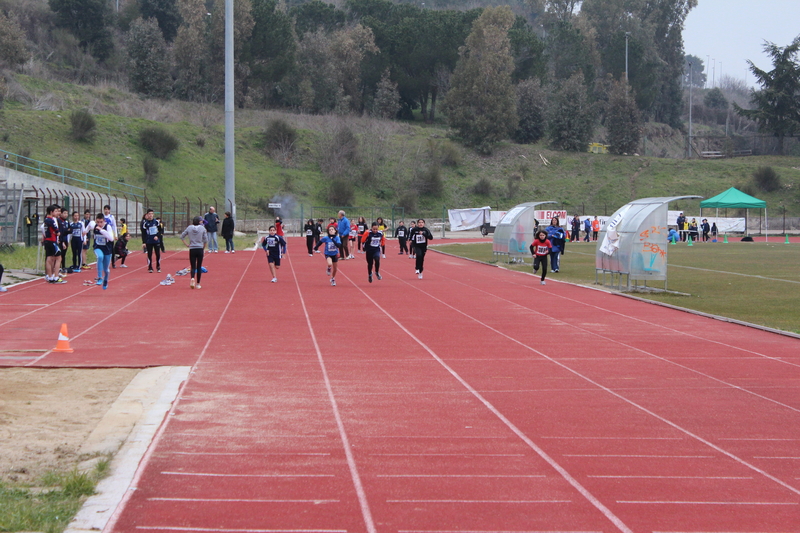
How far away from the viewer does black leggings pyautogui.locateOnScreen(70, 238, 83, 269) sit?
23094mm

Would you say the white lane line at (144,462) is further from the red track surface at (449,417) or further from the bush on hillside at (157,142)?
the bush on hillside at (157,142)

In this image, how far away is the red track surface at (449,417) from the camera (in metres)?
5.34

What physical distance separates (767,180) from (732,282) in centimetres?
6154

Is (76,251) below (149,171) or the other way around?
below

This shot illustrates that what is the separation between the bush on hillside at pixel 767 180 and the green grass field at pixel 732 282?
44.1 metres

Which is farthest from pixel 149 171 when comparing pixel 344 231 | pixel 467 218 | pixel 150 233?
pixel 150 233

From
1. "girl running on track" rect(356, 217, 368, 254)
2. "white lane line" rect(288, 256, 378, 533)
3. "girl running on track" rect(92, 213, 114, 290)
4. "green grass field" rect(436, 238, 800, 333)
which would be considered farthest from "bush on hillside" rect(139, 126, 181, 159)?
"white lane line" rect(288, 256, 378, 533)

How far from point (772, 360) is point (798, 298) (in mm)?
8903

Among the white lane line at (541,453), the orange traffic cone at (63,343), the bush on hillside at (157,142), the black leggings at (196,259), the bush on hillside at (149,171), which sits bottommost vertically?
the white lane line at (541,453)

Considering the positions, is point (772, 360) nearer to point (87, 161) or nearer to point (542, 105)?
point (87, 161)

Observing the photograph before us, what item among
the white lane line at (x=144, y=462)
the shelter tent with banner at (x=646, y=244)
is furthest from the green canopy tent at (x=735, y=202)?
the white lane line at (x=144, y=462)

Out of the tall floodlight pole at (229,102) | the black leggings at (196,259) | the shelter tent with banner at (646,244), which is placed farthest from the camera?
the tall floodlight pole at (229,102)

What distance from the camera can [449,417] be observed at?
7.78 metres

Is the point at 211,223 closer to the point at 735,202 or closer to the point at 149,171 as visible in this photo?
the point at 149,171
